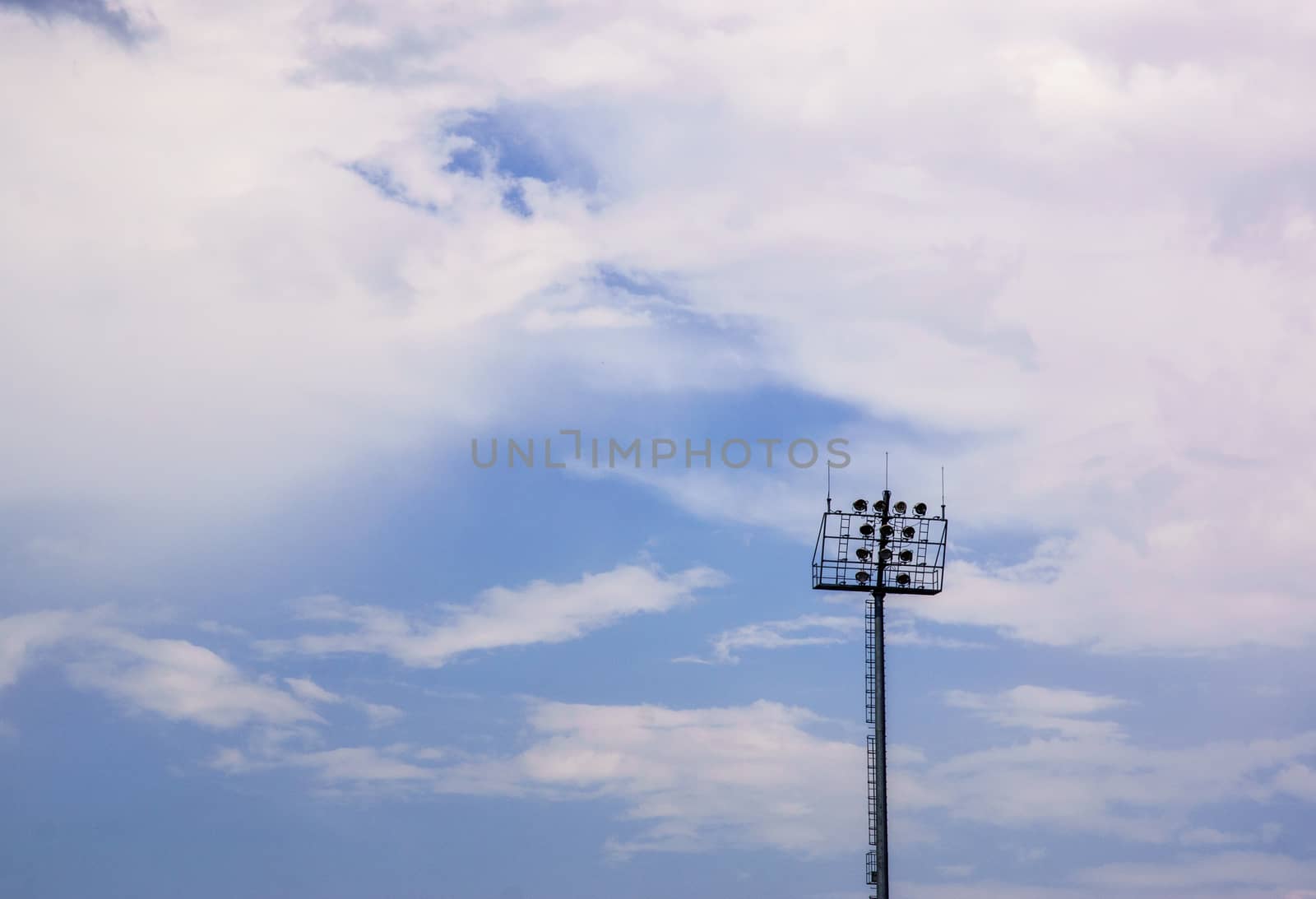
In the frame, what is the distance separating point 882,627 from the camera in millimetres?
99312

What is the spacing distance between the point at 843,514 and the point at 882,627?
6.45 metres

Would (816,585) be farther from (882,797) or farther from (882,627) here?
(882,797)

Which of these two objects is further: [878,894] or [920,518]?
[920,518]

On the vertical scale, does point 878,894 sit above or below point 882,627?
below

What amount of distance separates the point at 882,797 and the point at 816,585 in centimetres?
1187

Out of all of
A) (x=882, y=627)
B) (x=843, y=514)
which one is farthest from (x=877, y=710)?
(x=843, y=514)

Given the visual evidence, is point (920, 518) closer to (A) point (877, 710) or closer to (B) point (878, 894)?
(A) point (877, 710)

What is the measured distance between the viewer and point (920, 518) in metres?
101

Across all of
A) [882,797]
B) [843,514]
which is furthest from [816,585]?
[882,797]

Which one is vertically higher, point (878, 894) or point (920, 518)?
point (920, 518)

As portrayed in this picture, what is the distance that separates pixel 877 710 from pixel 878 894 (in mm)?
9601

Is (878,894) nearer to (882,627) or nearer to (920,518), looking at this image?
(882,627)

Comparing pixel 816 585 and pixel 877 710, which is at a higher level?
pixel 816 585

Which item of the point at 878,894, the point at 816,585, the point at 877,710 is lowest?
the point at 878,894
